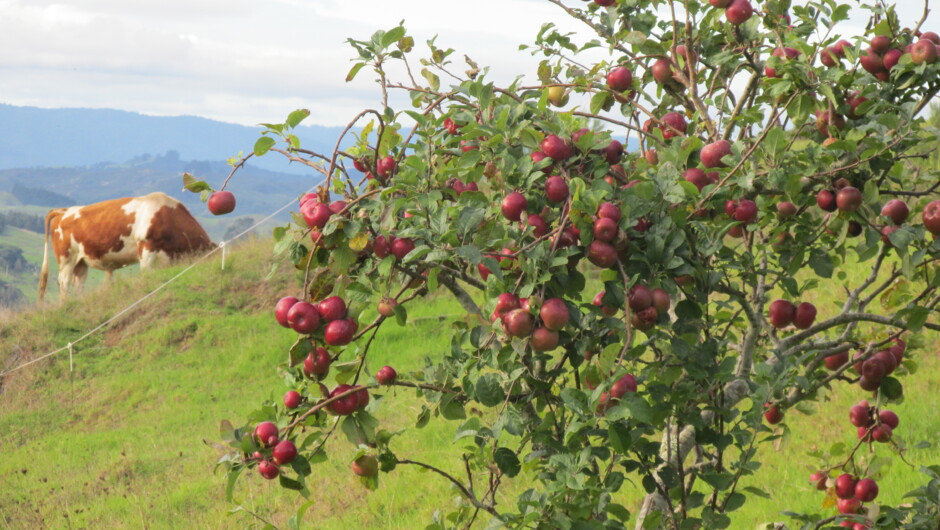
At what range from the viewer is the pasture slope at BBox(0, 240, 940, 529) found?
5.29 meters

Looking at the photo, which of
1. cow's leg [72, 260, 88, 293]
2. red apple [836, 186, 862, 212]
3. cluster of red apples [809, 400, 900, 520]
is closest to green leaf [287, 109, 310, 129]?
red apple [836, 186, 862, 212]

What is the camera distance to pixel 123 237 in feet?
45.7

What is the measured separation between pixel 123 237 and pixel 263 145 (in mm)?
12962

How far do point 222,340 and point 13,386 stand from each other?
96.9 inches

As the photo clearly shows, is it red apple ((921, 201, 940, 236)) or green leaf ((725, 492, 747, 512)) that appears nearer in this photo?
red apple ((921, 201, 940, 236))

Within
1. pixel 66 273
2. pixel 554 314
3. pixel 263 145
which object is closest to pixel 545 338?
pixel 554 314

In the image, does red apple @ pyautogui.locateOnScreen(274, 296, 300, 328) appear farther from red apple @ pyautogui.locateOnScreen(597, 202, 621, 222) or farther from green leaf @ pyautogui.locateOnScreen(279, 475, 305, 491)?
red apple @ pyautogui.locateOnScreen(597, 202, 621, 222)

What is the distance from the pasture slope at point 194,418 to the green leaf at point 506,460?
1.19 meters

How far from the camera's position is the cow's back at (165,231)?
13.6 m

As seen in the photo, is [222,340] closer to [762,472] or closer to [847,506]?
[762,472]

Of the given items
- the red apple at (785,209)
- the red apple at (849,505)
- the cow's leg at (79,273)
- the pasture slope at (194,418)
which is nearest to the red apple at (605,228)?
the red apple at (785,209)

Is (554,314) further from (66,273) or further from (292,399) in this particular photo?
(66,273)

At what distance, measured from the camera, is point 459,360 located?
2275mm

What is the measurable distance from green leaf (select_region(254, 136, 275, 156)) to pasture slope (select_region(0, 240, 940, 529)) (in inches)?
69.1
